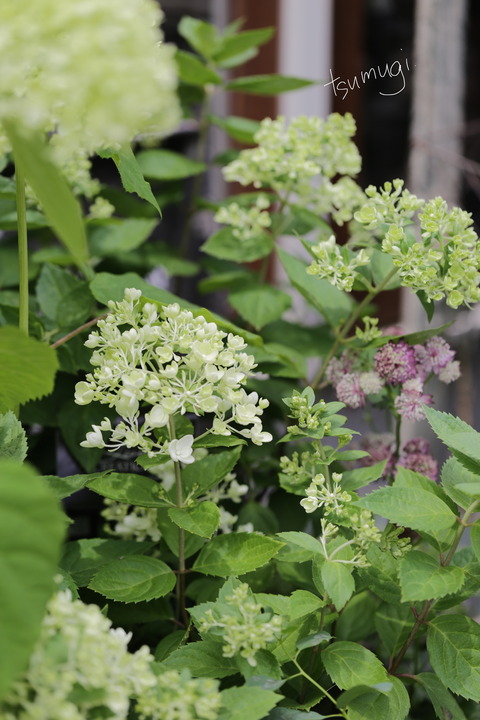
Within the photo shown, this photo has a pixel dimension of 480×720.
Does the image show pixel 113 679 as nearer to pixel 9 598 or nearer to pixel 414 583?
pixel 9 598

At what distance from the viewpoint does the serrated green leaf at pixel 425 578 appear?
607mm

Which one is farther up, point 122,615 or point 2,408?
point 2,408

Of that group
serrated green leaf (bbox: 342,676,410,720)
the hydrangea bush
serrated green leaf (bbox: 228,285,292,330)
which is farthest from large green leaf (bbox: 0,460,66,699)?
serrated green leaf (bbox: 228,285,292,330)

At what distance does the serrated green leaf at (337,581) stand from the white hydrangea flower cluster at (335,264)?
0.89ft

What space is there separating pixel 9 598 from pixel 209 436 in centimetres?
29

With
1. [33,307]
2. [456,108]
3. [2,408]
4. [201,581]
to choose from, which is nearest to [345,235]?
[456,108]

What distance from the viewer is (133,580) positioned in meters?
0.69

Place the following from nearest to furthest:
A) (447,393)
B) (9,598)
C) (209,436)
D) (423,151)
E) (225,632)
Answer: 1. (9,598)
2. (225,632)
3. (209,436)
4. (447,393)
5. (423,151)

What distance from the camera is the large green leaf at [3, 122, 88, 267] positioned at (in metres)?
0.44

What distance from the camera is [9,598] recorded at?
0.43 metres

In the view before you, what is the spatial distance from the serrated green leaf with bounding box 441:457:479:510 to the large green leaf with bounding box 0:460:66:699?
1.22 ft

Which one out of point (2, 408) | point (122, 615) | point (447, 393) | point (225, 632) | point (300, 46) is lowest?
point (447, 393)

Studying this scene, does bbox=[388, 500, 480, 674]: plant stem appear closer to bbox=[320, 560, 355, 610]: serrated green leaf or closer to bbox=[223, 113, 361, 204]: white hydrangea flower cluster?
bbox=[320, 560, 355, 610]: serrated green leaf

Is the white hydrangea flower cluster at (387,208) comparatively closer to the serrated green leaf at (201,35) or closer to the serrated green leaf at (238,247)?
the serrated green leaf at (238,247)
